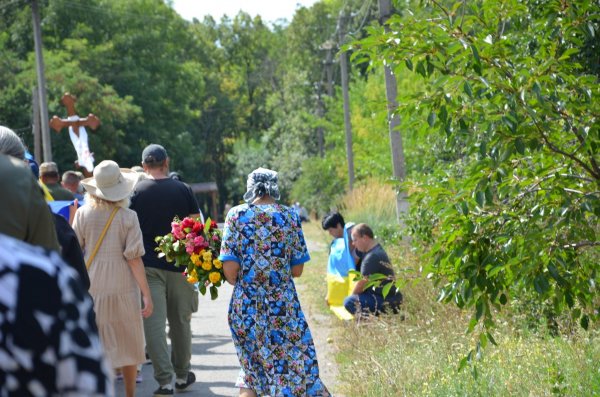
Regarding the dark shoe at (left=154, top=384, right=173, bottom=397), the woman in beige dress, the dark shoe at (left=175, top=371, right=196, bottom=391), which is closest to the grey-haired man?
the dark shoe at (left=154, top=384, right=173, bottom=397)

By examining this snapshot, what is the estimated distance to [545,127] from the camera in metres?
5.05

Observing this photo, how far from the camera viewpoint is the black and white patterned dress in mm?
1782

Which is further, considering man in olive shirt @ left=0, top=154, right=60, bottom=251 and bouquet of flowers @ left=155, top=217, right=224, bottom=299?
bouquet of flowers @ left=155, top=217, right=224, bottom=299

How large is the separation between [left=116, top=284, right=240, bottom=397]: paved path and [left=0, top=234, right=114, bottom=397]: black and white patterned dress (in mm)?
6771

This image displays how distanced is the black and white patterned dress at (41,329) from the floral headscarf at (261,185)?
4667 millimetres

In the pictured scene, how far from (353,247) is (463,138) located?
607 centimetres

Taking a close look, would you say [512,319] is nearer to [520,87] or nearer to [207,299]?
[520,87]

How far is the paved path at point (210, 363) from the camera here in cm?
873

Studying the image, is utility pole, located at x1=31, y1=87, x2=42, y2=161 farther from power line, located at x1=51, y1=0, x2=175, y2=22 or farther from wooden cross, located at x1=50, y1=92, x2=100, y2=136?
power line, located at x1=51, y1=0, x2=175, y2=22

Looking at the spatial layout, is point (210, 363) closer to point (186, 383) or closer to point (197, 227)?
point (186, 383)

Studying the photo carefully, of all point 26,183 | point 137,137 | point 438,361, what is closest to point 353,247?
point 438,361

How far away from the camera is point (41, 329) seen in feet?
5.88

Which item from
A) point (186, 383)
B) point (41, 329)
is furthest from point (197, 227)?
point (41, 329)

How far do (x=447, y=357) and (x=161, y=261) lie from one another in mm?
2369
